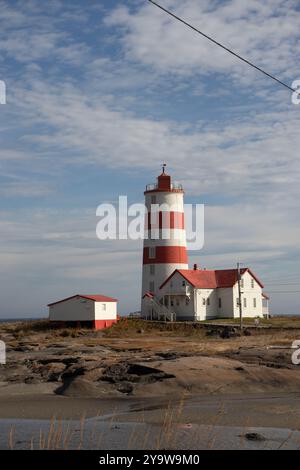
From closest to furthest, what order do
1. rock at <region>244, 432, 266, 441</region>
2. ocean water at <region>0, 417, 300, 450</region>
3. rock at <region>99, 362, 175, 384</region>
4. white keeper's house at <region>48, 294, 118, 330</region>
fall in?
ocean water at <region>0, 417, 300, 450</region> < rock at <region>244, 432, 266, 441</region> < rock at <region>99, 362, 175, 384</region> < white keeper's house at <region>48, 294, 118, 330</region>

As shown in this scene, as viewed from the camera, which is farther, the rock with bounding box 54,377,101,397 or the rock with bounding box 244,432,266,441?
the rock with bounding box 54,377,101,397

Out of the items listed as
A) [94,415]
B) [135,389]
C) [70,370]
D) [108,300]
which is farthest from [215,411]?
[108,300]

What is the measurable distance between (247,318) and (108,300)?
40.3 ft

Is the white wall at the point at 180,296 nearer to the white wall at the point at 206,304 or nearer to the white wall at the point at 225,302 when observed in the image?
the white wall at the point at 206,304

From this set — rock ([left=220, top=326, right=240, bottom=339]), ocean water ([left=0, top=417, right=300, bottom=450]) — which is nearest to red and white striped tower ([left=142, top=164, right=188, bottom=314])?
rock ([left=220, top=326, right=240, bottom=339])

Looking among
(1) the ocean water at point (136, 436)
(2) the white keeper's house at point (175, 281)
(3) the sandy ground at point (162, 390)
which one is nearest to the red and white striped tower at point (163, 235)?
(2) the white keeper's house at point (175, 281)

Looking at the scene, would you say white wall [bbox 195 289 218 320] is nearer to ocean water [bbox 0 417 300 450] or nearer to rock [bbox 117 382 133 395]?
rock [bbox 117 382 133 395]

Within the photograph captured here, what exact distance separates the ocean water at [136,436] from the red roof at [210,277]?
4225cm

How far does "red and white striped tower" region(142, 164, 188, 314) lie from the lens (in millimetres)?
56531

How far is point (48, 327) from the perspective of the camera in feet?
178

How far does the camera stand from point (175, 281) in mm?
56750

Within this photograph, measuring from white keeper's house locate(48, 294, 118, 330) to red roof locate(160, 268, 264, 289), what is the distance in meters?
5.65

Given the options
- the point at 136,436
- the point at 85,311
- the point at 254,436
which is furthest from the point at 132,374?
the point at 85,311

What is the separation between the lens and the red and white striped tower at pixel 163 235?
56531mm
